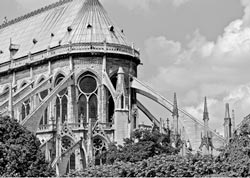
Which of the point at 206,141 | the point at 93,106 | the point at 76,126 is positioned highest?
the point at 93,106

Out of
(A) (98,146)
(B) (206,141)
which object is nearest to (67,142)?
(A) (98,146)

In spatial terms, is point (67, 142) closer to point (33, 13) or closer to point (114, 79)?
point (114, 79)

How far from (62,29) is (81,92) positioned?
7.40m

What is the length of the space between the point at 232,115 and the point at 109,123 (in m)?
11.0

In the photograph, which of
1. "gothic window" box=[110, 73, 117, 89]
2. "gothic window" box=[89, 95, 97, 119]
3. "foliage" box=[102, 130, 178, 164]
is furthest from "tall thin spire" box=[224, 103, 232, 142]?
"gothic window" box=[89, 95, 97, 119]

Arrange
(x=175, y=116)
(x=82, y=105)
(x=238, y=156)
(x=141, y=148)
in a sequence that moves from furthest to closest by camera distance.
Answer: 1. (x=82, y=105)
2. (x=175, y=116)
3. (x=141, y=148)
4. (x=238, y=156)

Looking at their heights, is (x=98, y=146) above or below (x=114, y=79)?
below

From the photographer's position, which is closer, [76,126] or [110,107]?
[76,126]

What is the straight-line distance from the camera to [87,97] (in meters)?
62.8

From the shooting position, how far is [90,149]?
188 ft

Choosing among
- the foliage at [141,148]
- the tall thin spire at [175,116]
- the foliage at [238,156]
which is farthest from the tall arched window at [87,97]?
the foliage at [238,156]

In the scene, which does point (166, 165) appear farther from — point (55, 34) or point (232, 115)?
point (55, 34)

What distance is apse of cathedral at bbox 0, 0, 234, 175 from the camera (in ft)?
190

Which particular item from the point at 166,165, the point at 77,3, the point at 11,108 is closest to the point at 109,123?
the point at 11,108
